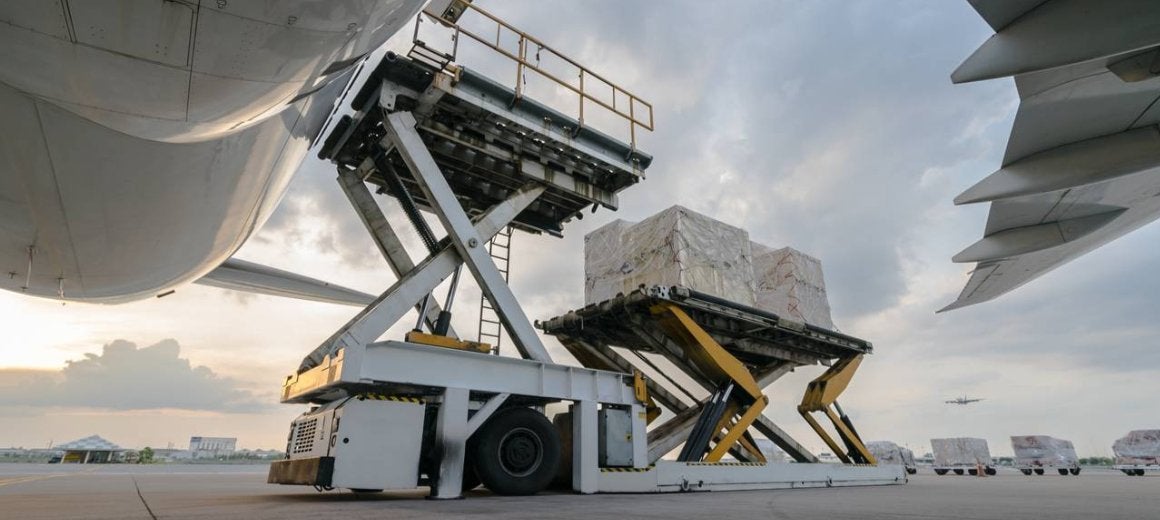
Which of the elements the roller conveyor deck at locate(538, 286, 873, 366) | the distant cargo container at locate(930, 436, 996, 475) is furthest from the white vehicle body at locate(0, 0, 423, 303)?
the distant cargo container at locate(930, 436, 996, 475)

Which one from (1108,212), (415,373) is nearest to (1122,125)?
(1108,212)

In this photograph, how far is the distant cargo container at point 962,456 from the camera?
27.6 meters

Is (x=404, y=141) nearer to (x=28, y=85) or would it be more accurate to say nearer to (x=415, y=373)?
(x=415, y=373)

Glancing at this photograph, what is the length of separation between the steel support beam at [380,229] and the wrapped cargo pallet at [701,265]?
4.41 m

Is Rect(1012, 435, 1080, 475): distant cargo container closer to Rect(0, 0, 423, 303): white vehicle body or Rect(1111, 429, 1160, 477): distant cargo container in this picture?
Rect(1111, 429, 1160, 477): distant cargo container

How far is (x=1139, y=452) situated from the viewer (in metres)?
24.2

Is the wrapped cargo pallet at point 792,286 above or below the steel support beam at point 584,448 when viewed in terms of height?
above

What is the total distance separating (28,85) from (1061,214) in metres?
10.8

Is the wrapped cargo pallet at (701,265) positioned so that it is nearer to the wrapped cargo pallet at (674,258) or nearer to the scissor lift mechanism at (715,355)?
the wrapped cargo pallet at (674,258)

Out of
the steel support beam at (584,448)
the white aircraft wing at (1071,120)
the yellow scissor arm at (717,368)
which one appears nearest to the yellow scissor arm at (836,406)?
the yellow scissor arm at (717,368)

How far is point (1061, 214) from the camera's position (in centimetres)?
783

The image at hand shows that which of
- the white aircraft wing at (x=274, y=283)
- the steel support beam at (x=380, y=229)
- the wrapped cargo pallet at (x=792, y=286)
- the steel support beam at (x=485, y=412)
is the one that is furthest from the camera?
the wrapped cargo pallet at (x=792, y=286)

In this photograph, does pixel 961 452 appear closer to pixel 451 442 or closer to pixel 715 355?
pixel 715 355

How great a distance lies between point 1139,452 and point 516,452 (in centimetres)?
3160
